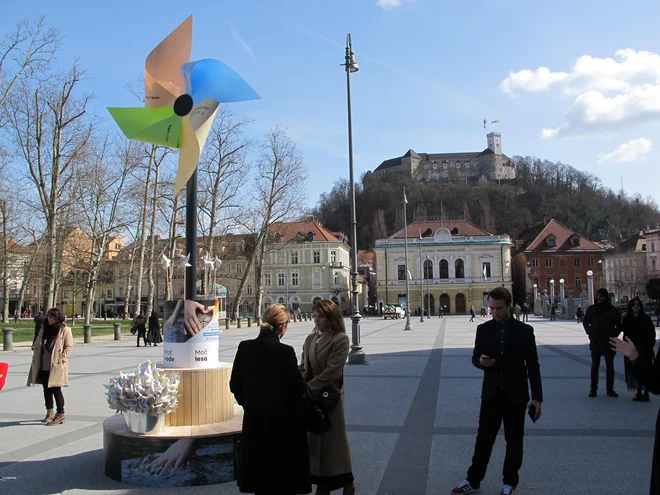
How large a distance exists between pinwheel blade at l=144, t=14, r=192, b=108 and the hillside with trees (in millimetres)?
105486

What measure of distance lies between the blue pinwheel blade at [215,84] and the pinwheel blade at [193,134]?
0.36 feet

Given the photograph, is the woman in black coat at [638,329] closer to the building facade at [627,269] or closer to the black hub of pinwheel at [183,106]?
the black hub of pinwheel at [183,106]

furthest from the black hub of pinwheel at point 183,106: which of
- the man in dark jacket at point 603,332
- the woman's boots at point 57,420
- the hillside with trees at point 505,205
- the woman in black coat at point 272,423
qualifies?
the hillside with trees at point 505,205

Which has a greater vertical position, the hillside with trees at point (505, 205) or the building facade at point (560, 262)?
the hillside with trees at point (505, 205)

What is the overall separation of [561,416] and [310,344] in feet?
18.3

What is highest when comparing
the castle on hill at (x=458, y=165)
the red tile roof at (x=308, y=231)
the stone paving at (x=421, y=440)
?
the castle on hill at (x=458, y=165)

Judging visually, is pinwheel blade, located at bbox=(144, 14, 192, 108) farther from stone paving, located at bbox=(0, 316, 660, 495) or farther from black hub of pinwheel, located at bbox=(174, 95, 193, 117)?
stone paving, located at bbox=(0, 316, 660, 495)

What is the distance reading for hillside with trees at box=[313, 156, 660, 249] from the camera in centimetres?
11675

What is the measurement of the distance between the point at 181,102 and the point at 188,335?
2.84 metres

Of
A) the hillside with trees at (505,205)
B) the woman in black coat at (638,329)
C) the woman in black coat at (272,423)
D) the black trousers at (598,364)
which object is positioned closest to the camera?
the woman in black coat at (272,423)

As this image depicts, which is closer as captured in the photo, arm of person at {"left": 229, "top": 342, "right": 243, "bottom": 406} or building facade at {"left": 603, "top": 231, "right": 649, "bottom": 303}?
arm of person at {"left": 229, "top": 342, "right": 243, "bottom": 406}

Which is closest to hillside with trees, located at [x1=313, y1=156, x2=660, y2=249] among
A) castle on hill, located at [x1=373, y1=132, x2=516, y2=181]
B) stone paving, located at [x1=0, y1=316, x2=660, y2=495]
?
castle on hill, located at [x1=373, y1=132, x2=516, y2=181]

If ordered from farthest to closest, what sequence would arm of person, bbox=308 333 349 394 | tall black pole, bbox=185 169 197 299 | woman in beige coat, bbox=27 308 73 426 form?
1. woman in beige coat, bbox=27 308 73 426
2. tall black pole, bbox=185 169 197 299
3. arm of person, bbox=308 333 349 394

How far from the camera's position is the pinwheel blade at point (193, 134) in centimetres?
737
